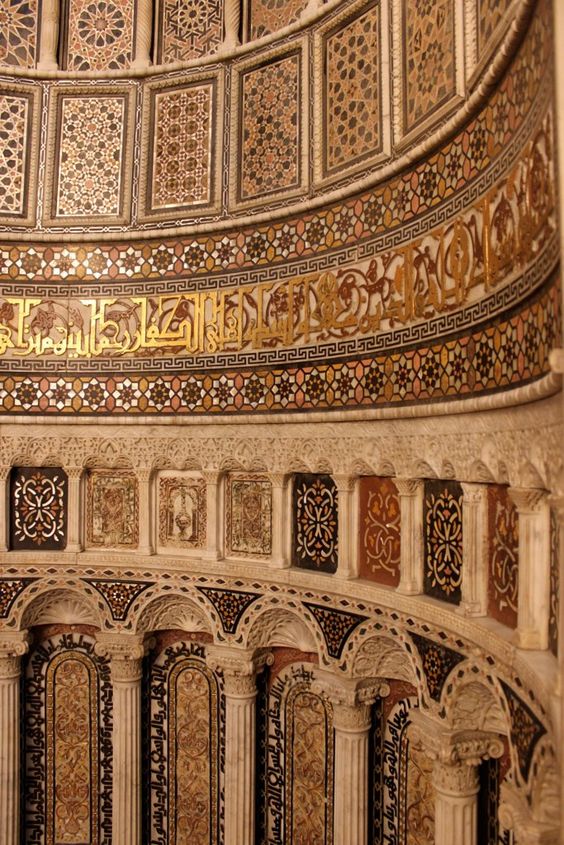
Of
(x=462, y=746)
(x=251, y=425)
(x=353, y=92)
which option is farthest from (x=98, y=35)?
(x=462, y=746)

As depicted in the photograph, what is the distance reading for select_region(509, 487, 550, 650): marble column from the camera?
3.66m

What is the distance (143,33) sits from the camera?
24.6ft

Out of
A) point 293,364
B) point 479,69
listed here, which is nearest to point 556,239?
point 479,69

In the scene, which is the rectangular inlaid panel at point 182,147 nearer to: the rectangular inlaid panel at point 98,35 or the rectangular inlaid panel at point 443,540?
the rectangular inlaid panel at point 98,35

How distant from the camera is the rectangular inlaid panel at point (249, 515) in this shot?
6.72 m

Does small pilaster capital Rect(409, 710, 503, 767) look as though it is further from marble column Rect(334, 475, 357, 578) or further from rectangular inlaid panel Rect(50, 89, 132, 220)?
rectangular inlaid panel Rect(50, 89, 132, 220)

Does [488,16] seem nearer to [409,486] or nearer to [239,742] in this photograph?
[409,486]

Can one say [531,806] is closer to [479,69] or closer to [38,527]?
[479,69]

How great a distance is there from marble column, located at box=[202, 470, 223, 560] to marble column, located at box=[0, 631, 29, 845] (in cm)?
184

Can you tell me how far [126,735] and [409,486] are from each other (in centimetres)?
370

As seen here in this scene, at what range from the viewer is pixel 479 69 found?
4.29 metres

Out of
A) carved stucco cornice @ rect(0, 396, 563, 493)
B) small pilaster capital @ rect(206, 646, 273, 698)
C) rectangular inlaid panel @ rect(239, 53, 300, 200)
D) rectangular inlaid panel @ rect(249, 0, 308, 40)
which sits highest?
rectangular inlaid panel @ rect(249, 0, 308, 40)

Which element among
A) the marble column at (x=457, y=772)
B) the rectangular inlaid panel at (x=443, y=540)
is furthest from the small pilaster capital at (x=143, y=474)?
the marble column at (x=457, y=772)

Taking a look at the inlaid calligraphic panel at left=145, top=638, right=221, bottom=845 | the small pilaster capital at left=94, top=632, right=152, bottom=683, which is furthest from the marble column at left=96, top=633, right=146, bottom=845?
the inlaid calligraphic panel at left=145, top=638, right=221, bottom=845
